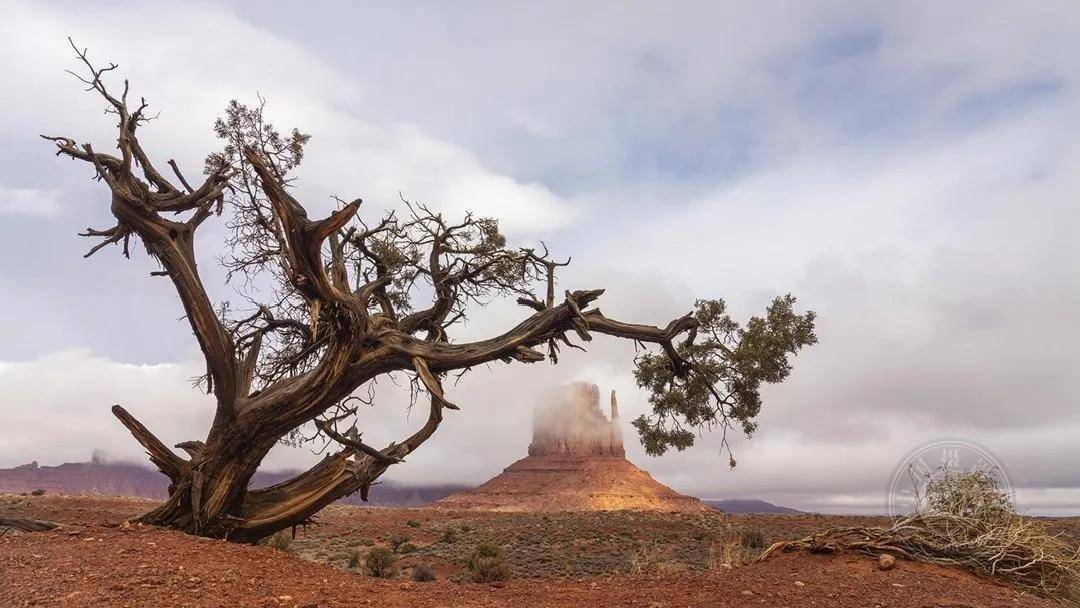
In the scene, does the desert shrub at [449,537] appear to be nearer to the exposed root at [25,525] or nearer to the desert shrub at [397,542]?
the desert shrub at [397,542]

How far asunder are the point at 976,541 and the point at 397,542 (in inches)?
837

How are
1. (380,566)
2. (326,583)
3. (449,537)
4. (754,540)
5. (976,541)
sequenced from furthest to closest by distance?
(449,537) < (754,540) < (380,566) < (976,541) < (326,583)

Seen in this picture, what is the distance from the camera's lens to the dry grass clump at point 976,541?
8805 mm

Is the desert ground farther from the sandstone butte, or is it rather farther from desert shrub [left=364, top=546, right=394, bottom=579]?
the sandstone butte

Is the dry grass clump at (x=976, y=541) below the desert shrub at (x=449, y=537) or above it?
above

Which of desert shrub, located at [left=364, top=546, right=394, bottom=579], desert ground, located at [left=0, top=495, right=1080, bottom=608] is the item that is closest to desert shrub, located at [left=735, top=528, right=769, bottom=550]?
desert shrub, located at [left=364, top=546, right=394, bottom=579]

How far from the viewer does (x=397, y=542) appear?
85.7 ft

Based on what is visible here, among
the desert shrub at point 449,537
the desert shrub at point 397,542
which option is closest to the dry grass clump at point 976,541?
the desert shrub at point 397,542

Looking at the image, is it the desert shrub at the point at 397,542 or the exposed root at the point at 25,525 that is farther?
the desert shrub at the point at 397,542

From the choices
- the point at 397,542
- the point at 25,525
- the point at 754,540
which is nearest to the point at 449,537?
Result: the point at 397,542

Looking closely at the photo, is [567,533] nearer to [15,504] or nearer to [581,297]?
[581,297]

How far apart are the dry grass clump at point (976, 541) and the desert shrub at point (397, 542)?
17862mm

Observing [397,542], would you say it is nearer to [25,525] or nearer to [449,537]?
[449,537]

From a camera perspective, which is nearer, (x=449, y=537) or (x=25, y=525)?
(x=25, y=525)
